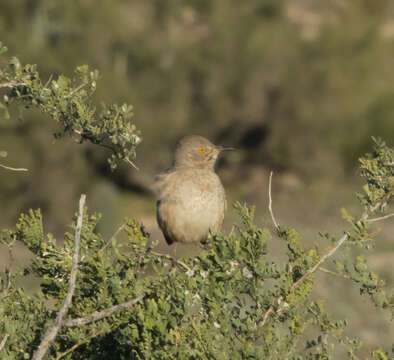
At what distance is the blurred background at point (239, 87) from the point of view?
26969 millimetres

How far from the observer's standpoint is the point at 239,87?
30.4 metres

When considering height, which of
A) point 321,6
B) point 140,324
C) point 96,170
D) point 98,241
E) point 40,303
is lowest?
point 140,324

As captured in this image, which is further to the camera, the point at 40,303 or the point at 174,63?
the point at 174,63

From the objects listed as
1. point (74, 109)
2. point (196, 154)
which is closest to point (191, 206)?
point (196, 154)

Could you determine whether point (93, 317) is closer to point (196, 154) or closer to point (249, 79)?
point (196, 154)

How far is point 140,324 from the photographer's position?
10.5 ft

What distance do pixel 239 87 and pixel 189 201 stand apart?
25.3 metres

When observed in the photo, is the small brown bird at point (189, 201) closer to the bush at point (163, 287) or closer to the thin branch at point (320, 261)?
the bush at point (163, 287)

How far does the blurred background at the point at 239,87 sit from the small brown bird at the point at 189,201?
20.7 metres

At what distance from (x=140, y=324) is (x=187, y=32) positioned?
28267mm

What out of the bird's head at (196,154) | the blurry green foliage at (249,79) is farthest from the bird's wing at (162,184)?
the blurry green foliage at (249,79)

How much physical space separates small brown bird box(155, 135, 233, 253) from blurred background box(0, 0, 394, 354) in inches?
816

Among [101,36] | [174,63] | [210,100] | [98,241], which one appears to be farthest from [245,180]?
[98,241]

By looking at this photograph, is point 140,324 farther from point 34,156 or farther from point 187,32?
point 187,32
